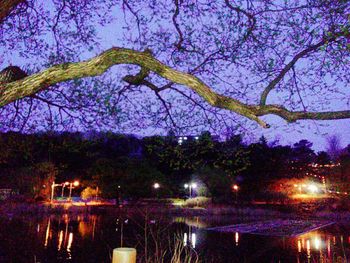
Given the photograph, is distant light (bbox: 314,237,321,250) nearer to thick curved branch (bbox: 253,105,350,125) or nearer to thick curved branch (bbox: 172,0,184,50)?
thick curved branch (bbox: 172,0,184,50)

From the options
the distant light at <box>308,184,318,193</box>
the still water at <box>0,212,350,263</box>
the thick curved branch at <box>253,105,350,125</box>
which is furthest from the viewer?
the distant light at <box>308,184,318,193</box>

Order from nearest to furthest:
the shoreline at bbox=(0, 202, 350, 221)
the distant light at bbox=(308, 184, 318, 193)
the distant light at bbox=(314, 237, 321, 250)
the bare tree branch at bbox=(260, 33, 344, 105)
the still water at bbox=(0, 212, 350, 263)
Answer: the bare tree branch at bbox=(260, 33, 344, 105) → the still water at bbox=(0, 212, 350, 263) → the distant light at bbox=(314, 237, 321, 250) → the shoreline at bbox=(0, 202, 350, 221) → the distant light at bbox=(308, 184, 318, 193)

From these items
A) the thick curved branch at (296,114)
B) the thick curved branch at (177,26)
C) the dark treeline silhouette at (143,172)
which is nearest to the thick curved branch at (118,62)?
the thick curved branch at (296,114)

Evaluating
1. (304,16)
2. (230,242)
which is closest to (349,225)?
(230,242)

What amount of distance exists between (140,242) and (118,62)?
9215 millimetres

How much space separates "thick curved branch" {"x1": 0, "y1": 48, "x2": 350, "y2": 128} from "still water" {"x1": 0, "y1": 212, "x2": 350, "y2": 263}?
26.7ft

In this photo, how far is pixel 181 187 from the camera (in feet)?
130

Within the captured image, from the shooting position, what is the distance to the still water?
45.2 ft

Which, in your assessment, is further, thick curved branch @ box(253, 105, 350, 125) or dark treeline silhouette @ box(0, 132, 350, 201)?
dark treeline silhouette @ box(0, 132, 350, 201)

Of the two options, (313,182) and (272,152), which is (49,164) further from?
(313,182)

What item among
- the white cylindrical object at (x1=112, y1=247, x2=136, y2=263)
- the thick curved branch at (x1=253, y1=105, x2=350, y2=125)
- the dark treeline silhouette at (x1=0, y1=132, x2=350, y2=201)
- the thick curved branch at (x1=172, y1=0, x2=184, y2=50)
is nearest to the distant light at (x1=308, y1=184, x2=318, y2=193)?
the dark treeline silhouette at (x1=0, y1=132, x2=350, y2=201)

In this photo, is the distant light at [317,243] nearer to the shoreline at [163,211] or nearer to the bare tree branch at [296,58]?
the shoreline at [163,211]

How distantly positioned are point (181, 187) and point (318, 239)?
22.1 meters

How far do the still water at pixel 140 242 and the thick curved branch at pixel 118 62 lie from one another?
8.14m
